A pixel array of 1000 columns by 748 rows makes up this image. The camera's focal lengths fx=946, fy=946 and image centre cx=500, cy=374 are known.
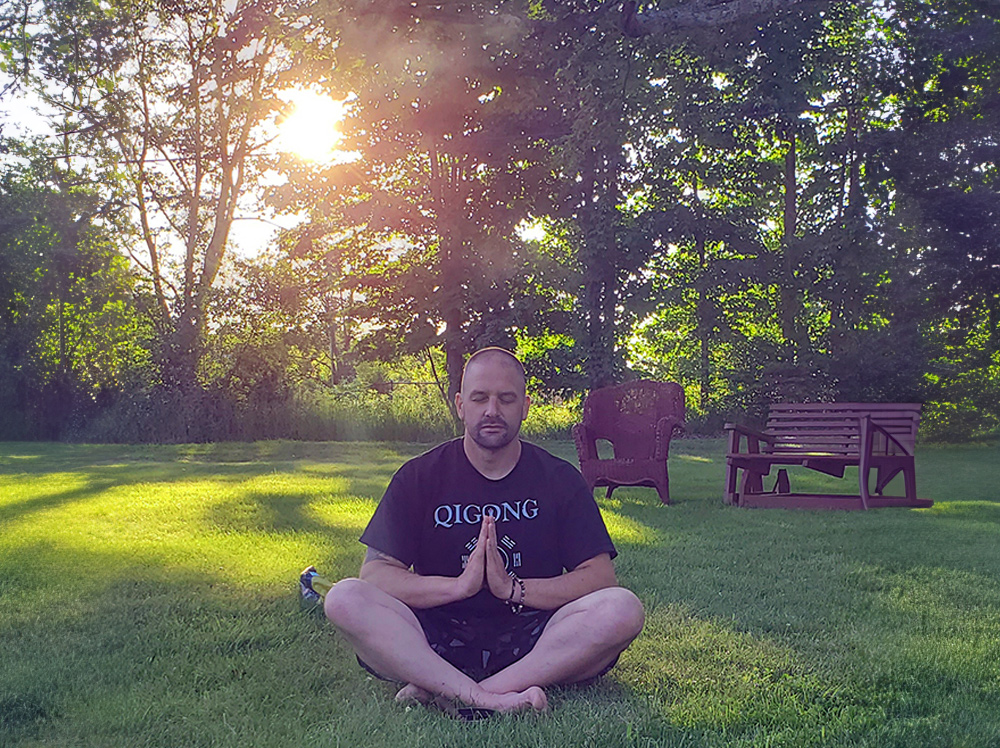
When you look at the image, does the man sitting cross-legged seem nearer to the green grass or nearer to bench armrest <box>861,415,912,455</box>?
the green grass

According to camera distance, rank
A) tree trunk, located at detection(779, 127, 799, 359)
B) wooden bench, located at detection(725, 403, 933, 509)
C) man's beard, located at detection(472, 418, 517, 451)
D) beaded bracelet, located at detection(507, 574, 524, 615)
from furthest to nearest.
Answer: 1. tree trunk, located at detection(779, 127, 799, 359)
2. wooden bench, located at detection(725, 403, 933, 509)
3. man's beard, located at detection(472, 418, 517, 451)
4. beaded bracelet, located at detection(507, 574, 524, 615)

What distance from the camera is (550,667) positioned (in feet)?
9.95

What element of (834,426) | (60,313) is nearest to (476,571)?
(834,426)

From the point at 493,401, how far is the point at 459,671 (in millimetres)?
872

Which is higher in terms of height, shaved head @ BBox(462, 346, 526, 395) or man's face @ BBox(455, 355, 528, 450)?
shaved head @ BBox(462, 346, 526, 395)

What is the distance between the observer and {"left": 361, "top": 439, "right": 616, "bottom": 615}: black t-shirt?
3139 millimetres

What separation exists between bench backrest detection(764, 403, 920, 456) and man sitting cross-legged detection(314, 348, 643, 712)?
21.5 feet

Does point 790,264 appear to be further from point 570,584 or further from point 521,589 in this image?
point 521,589

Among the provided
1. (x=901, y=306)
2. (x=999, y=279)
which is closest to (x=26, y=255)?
(x=901, y=306)

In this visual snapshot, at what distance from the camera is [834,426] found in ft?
30.5

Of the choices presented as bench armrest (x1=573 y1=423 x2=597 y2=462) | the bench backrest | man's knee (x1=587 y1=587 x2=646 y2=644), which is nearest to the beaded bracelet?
man's knee (x1=587 y1=587 x2=646 y2=644)

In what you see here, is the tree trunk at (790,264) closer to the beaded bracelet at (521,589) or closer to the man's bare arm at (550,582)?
the man's bare arm at (550,582)

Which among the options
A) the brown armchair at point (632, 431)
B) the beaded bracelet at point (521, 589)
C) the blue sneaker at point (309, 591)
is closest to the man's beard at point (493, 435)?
the beaded bracelet at point (521, 589)

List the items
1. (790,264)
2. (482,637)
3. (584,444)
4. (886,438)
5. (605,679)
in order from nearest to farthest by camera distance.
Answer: (482,637)
(605,679)
(584,444)
(886,438)
(790,264)
